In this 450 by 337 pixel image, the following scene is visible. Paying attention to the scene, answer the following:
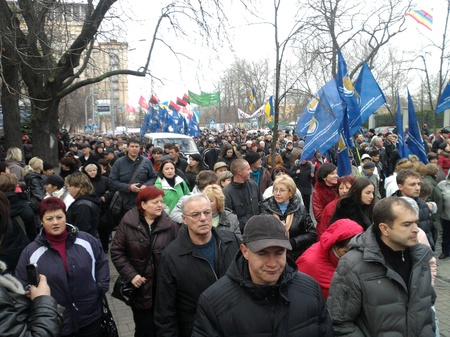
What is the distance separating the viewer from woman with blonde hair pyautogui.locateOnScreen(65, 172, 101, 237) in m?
5.02

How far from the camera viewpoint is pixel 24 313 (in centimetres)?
223

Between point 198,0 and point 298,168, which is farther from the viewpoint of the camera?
point 198,0

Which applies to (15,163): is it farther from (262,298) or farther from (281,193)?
(262,298)

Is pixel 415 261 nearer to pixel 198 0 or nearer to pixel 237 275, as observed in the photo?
pixel 237 275

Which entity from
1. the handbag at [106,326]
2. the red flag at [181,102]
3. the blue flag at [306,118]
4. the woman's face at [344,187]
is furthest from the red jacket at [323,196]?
the red flag at [181,102]

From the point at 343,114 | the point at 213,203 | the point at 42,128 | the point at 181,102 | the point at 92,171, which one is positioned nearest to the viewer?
the point at 213,203

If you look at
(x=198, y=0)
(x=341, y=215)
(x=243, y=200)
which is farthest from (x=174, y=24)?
(x=341, y=215)

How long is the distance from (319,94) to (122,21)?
588 centimetres

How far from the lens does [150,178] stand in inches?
299

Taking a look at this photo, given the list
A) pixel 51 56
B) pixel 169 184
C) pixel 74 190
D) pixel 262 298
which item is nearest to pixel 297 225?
pixel 169 184

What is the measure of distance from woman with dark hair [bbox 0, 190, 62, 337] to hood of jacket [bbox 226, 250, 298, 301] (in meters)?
0.95

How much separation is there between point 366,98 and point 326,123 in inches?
46.0

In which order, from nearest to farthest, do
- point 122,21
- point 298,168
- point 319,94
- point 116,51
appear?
1. point 319,94
2. point 298,168
3. point 122,21
4. point 116,51

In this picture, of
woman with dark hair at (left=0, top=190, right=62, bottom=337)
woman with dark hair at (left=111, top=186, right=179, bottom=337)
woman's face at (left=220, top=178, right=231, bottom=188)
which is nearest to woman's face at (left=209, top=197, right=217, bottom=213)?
woman with dark hair at (left=111, top=186, right=179, bottom=337)
